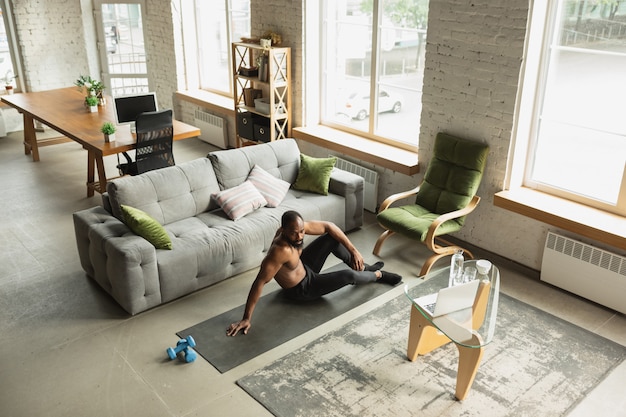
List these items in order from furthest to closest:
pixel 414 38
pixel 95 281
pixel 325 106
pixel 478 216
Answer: pixel 325 106 → pixel 414 38 → pixel 478 216 → pixel 95 281

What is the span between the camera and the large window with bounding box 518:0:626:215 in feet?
15.7

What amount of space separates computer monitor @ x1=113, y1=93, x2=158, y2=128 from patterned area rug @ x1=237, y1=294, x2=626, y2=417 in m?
3.85

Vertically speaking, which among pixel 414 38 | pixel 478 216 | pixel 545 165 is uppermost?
pixel 414 38

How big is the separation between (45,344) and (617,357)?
425 centimetres

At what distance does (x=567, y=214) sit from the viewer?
5.04m

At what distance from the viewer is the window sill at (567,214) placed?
4.75 meters

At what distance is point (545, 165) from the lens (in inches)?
215

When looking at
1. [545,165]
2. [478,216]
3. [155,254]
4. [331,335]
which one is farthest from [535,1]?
[155,254]

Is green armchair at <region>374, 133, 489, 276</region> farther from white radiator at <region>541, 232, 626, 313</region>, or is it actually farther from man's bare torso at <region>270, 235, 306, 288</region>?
man's bare torso at <region>270, 235, 306, 288</region>

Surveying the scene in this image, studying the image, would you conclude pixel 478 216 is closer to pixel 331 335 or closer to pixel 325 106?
pixel 331 335

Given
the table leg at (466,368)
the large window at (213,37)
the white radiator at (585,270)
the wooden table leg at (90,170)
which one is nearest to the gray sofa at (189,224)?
the white radiator at (585,270)

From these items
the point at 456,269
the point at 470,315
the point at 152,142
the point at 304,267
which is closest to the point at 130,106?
the point at 152,142

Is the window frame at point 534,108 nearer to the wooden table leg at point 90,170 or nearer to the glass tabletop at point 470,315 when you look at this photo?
the glass tabletop at point 470,315

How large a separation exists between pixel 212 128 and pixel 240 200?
3.81 m
